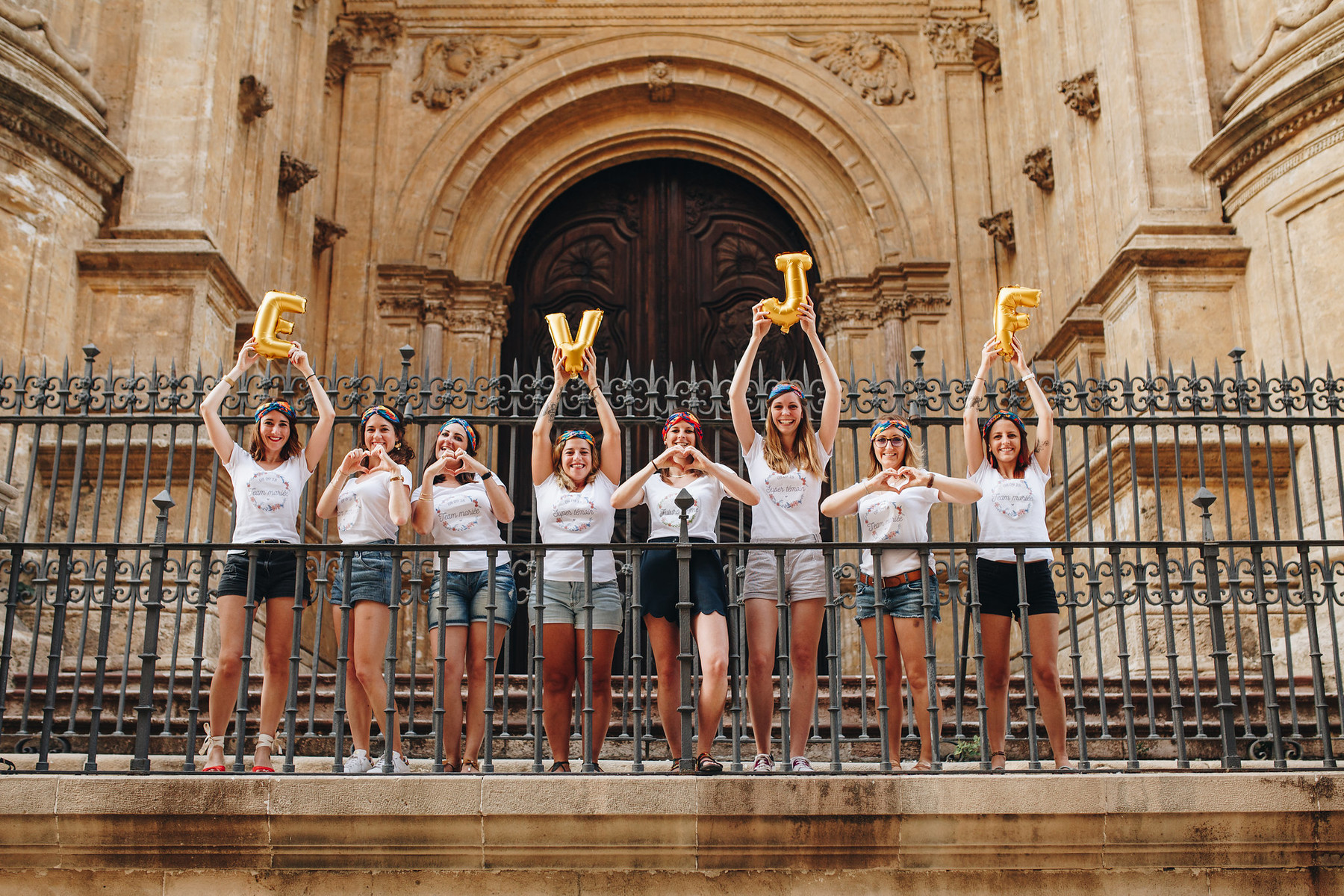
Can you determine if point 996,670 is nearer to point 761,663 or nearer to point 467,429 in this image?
point 761,663

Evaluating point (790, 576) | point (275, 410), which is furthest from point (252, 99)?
point (790, 576)

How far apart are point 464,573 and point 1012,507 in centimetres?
247

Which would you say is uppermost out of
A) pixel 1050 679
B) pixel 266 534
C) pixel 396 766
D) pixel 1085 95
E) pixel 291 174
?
pixel 1085 95

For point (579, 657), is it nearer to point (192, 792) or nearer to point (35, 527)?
point (192, 792)

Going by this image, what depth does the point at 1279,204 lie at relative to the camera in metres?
9.70

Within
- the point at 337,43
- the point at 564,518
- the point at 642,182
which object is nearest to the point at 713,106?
the point at 642,182

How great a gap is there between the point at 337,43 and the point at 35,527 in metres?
6.48

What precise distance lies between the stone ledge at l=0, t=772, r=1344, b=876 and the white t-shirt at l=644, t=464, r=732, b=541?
1231 mm

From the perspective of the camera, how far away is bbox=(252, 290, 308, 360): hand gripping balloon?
20.0 feet

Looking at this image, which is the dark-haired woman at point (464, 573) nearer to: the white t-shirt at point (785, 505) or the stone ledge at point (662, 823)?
the stone ledge at point (662, 823)

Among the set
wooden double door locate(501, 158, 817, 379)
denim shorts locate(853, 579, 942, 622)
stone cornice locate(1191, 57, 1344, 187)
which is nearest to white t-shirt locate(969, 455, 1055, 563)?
denim shorts locate(853, 579, 942, 622)

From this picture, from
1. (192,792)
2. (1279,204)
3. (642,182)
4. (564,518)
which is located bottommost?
(192,792)

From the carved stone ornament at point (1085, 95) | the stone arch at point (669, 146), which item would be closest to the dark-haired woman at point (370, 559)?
the stone arch at point (669, 146)

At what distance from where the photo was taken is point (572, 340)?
20.1 feet
